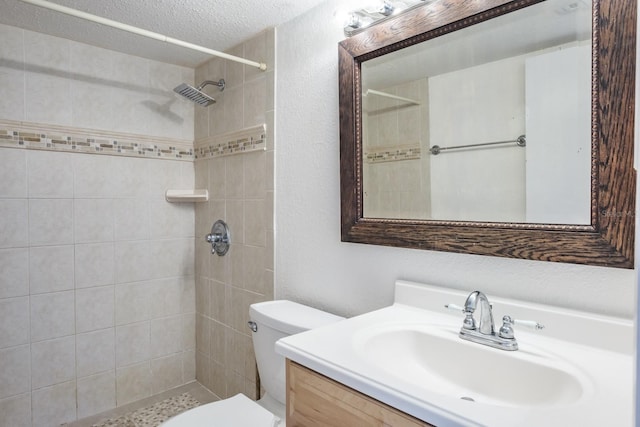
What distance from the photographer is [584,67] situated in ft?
3.09

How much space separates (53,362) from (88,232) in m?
0.68

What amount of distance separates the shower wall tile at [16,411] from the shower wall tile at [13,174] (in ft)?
3.25

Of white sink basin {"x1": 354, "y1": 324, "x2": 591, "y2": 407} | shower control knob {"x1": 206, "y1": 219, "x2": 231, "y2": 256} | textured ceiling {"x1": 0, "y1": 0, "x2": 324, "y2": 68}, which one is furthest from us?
shower control knob {"x1": 206, "y1": 219, "x2": 231, "y2": 256}

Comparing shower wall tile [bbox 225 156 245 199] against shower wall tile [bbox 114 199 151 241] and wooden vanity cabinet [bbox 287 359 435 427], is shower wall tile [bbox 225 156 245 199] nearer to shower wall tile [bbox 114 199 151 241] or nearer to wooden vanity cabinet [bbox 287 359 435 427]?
shower wall tile [bbox 114 199 151 241]

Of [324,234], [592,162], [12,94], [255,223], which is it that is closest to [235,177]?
[255,223]

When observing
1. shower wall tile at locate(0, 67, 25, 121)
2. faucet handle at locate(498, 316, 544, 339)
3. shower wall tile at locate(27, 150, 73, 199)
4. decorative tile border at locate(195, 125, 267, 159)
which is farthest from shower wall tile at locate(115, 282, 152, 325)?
faucet handle at locate(498, 316, 544, 339)

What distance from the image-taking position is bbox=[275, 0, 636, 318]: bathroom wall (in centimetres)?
113

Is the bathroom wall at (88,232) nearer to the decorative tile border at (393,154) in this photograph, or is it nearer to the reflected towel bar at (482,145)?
the decorative tile border at (393,154)

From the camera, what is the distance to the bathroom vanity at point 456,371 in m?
0.69

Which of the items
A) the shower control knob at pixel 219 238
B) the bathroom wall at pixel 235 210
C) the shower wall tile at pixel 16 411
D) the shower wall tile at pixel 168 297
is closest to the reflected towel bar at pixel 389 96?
the bathroom wall at pixel 235 210

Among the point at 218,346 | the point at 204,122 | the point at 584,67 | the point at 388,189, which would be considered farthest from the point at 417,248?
the point at 204,122

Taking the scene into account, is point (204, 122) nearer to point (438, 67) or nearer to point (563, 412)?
point (438, 67)

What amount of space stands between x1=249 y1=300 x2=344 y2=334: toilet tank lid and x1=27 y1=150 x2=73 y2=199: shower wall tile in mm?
1260

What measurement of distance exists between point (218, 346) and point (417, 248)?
1.52m
